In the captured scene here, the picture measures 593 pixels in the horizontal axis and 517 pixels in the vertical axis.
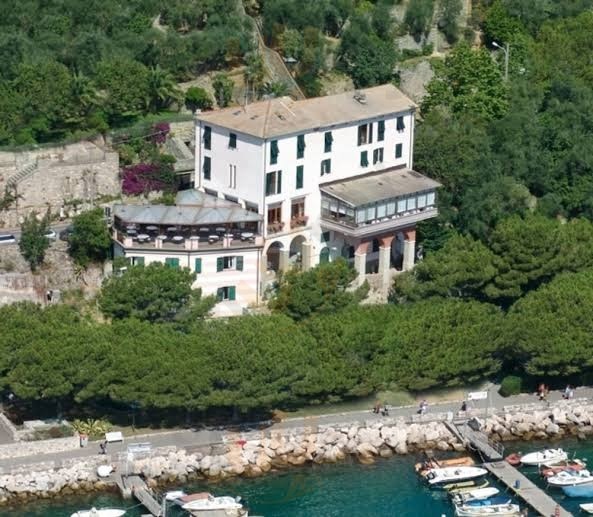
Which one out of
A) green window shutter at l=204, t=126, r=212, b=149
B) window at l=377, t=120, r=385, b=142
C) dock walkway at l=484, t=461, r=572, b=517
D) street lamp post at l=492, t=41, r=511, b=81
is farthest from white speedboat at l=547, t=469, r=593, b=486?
street lamp post at l=492, t=41, r=511, b=81

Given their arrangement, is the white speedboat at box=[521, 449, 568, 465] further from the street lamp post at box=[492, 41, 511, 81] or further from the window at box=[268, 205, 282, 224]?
the street lamp post at box=[492, 41, 511, 81]

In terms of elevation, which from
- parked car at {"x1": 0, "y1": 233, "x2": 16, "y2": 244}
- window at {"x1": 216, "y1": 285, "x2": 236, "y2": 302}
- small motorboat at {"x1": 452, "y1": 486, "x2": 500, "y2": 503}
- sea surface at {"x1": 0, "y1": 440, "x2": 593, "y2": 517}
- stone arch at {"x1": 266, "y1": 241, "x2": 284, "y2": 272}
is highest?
parked car at {"x1": 0, "y1": 233, "x2": 16, "y2": 244}

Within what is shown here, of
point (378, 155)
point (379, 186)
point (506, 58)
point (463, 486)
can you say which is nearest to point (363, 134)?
point (378, 155)

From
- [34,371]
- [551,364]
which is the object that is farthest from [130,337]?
[551,364]

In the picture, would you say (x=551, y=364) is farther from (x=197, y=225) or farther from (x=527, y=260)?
(x=197, y=225)

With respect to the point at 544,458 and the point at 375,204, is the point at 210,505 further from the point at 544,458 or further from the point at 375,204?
the point at 375,204

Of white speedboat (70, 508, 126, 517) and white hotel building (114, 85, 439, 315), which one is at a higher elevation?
white hotel building (114, 85, 439, 315)
